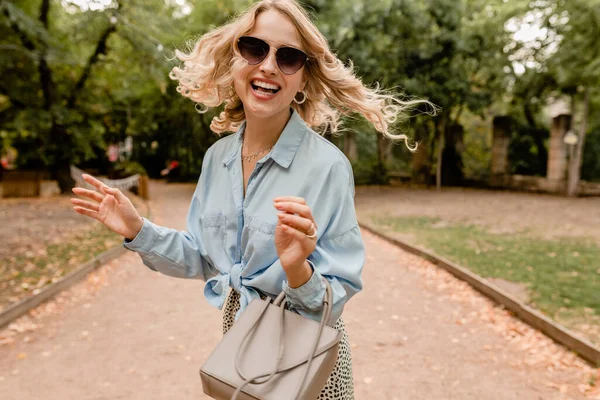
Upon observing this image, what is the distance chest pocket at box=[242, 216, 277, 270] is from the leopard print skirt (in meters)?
0.30

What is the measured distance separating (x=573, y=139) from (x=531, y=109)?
4106mm

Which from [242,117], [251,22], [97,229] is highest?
[251,22]

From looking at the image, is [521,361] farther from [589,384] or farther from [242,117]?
[242,117]

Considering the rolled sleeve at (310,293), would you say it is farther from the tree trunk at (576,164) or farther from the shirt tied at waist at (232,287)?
the tree trunk at (576,164)

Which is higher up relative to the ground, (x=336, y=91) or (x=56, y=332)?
(x=336, y=91)

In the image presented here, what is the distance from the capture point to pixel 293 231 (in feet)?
4.76

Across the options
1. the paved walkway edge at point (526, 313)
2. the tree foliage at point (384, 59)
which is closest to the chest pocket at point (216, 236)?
the paved walkway edge at point (526, 313)

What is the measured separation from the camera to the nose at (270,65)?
5.98 feet

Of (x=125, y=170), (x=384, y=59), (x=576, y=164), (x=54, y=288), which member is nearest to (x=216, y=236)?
(x=54, y=288)

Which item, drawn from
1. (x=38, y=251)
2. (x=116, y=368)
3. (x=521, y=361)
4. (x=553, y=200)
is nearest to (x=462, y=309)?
(x=521, y=361)

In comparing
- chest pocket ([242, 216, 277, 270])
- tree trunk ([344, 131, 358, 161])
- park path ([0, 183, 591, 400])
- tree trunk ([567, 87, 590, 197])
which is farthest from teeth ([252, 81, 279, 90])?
tree trunk ([344, 131, 358, 161])

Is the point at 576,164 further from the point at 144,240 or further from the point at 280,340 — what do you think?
the point at 280,340

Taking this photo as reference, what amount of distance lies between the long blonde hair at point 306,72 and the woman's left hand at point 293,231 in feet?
2.34

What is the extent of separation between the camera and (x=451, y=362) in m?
4.84
